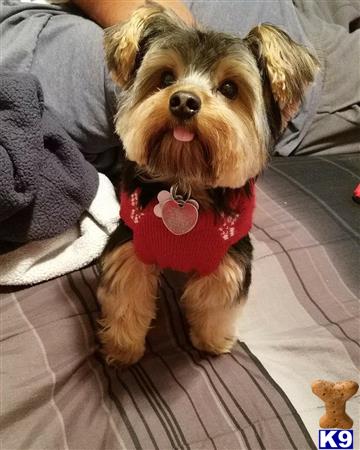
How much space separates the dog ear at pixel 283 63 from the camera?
2.87 feet

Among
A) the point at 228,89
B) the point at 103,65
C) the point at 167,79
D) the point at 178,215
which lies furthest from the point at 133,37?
the point at 103,65

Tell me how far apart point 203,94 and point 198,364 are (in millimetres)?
666

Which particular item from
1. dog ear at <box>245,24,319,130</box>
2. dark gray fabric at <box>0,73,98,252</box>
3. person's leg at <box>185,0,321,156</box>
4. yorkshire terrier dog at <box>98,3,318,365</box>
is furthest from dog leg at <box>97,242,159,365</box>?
person's leg at <box>185,0,321,156</box>

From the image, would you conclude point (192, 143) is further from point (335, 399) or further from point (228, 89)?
point (335, 399)

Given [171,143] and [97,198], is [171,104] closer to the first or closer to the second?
[171,143]

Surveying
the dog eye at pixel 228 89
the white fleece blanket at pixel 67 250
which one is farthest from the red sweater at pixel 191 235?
the white fleece blanket at pixel 67 250

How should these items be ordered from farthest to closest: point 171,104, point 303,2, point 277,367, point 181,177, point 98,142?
point 303,2 → point 98,142 → point 277,367 → point 181,177 → point 171,104

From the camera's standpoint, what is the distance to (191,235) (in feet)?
3.35

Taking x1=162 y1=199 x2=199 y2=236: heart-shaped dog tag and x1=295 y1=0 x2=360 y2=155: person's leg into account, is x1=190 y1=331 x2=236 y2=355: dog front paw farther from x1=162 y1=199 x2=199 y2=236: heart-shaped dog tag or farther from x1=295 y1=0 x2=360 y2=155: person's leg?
x1=295 y1=0 x2=360 y2=155: person's leg

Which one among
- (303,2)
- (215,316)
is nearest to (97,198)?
(215,316)

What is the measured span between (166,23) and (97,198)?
584 mm

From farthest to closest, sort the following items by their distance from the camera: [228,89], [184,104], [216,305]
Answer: [216,305]
[228,89]
[184,104]

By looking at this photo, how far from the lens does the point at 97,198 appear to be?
141cm

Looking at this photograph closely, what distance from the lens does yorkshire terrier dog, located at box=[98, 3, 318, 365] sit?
2.81 feet
